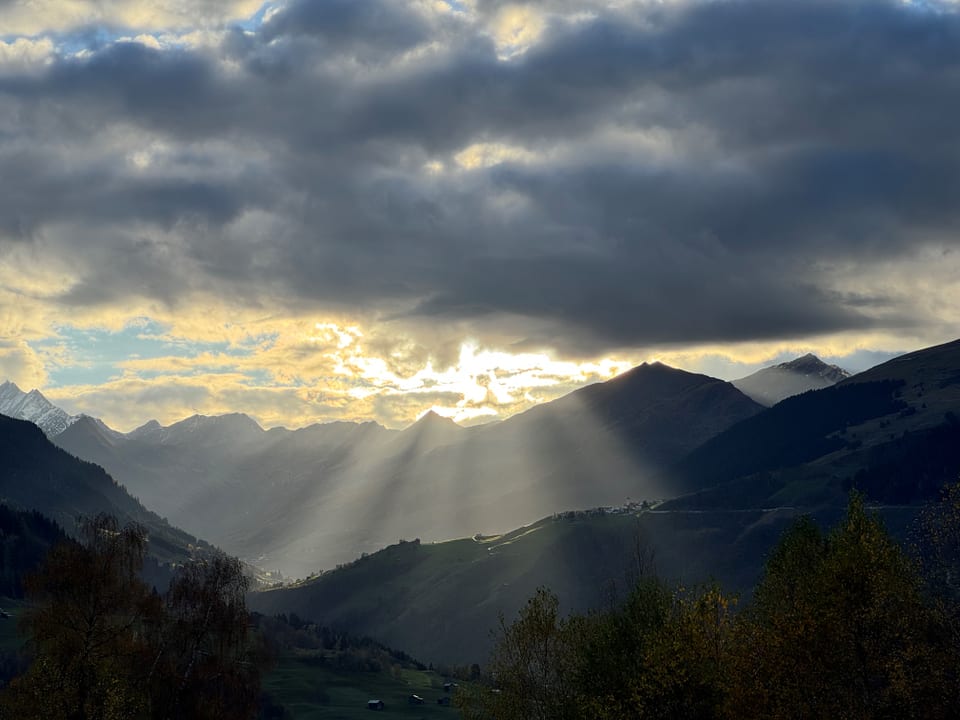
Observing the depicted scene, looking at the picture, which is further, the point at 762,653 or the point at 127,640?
the point at 127,640

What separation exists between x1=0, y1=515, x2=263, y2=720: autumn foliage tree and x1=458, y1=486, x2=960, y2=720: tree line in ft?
89.4

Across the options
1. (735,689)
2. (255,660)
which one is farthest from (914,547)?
(255,660)

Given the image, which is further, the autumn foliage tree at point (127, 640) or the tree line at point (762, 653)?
the autumn foliage tree at point (127, 640)

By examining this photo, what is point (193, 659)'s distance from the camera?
92.9 meters

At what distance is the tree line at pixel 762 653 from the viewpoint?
78.4 metres

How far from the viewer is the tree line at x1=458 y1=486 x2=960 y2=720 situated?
78.4 meters

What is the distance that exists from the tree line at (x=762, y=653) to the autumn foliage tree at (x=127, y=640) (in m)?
27.2

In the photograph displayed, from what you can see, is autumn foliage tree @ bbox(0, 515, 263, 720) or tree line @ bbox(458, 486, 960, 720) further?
autumn foliage tree @ bbox(0, 515, 263, 720)

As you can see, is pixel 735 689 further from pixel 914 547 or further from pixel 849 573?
pixel 914 547

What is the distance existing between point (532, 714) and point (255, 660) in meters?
30.0

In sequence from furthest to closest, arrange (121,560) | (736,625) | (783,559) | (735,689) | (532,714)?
(783,559) → (532,714) → (121,560) → (736,625) → (735,689)

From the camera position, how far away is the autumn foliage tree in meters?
83.4

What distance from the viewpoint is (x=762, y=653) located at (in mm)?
79375

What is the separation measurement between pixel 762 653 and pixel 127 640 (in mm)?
56335
